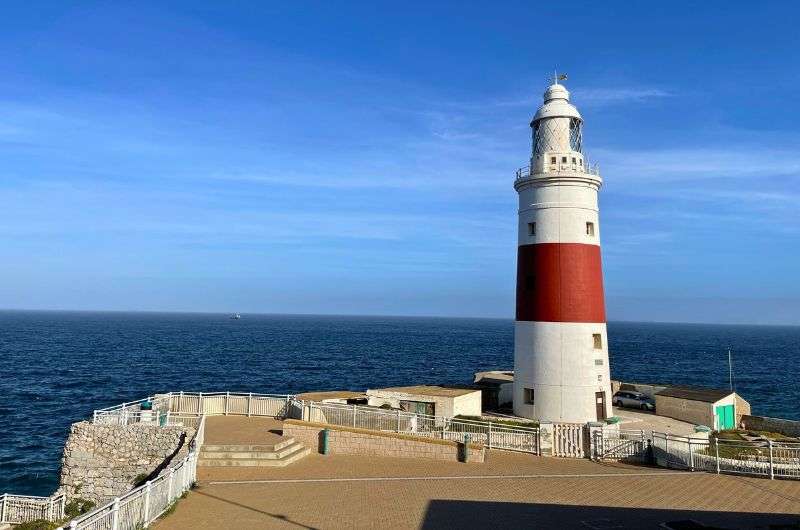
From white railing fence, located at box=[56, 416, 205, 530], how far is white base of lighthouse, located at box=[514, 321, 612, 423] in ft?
50.8

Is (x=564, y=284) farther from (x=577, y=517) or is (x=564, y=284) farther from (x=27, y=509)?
(x=27, y=509)

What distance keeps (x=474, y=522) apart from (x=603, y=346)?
1496cm

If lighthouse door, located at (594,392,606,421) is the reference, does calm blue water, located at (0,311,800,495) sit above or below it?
below

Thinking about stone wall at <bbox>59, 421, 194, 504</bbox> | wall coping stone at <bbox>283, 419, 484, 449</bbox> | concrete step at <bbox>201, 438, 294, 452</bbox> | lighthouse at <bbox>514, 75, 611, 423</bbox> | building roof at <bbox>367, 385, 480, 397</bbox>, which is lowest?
stone wall at <bbox>59, 421, 194, 504</bbox>

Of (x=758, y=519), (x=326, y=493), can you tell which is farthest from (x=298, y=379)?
(x=758, y=519)

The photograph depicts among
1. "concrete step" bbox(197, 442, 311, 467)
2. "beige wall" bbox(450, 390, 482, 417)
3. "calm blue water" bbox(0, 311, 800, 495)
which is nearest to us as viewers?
"concrete step" bbox(197, 442, 311, 467)

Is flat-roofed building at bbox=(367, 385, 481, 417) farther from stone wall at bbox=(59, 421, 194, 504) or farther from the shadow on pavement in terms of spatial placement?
the shadow on pavement

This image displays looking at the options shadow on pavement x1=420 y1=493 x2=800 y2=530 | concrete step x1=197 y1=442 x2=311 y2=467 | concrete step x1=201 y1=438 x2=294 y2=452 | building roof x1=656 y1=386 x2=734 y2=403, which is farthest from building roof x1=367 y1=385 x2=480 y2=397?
shadow on pavement x1=420 y1=493 x2=800 y2=530

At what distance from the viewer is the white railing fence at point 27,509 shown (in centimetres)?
2117

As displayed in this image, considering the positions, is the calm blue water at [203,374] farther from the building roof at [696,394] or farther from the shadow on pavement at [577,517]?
the building roof at [696,394]

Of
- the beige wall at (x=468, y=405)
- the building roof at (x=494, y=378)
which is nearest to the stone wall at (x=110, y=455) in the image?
the beige wall at (x=468, y=405)

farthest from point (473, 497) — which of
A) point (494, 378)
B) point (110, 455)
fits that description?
point (494, 378)

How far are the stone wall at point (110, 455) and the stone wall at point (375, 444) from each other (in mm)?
4235

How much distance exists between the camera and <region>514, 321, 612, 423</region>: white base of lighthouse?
86.2ft
